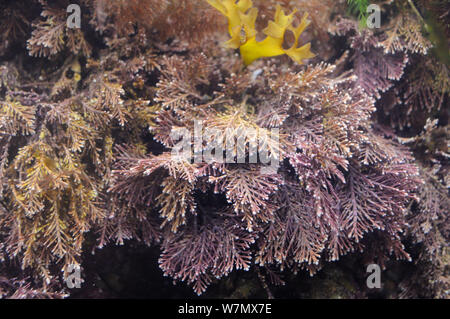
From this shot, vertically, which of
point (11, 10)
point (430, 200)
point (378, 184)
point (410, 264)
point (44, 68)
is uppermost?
point (11, 10)

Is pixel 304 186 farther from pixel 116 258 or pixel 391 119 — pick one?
pixel 116 258

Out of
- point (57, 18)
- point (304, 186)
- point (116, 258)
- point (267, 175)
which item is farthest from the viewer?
point (116, 258)

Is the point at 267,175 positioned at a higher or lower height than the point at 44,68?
lower

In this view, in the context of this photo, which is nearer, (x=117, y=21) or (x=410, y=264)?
(x=117, y=21)

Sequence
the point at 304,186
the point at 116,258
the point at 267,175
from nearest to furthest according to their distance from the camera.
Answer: the point at 267,175, the point at 304,186, the point at 116,258

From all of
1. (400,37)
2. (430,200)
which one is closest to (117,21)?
(400,37)

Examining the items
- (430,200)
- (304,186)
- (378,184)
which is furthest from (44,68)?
(430,200)
